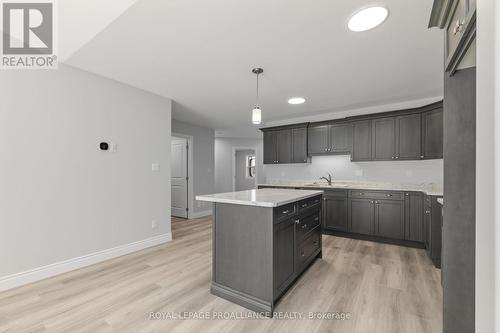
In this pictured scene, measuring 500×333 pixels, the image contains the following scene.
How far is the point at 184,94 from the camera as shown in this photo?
3.70 meters

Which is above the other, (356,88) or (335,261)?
(356,88)

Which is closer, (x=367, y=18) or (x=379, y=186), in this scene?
(x=367, y=18)

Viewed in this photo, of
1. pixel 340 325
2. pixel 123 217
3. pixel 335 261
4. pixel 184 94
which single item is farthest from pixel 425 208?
pixel 123 217

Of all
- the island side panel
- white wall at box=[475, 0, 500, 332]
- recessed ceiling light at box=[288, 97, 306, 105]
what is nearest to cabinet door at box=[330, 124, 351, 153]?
recessed ceiling light at box=[288, 97, 306, 105]

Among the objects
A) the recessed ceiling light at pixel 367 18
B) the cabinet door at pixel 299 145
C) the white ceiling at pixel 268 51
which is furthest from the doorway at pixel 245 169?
the recessed ceiling light at pixel 367 18

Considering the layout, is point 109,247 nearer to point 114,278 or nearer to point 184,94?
point 114,278

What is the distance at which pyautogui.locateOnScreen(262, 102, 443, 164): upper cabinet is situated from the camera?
371 cm

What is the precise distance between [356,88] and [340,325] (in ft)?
10.1

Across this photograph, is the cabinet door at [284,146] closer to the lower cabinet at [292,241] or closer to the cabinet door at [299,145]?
the cabinet door at [299,145]

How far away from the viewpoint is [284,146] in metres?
5.39

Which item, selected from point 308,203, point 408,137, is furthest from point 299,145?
point 308,203

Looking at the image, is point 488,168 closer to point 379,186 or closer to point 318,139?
point 379,186

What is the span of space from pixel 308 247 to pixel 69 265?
9.43 ft

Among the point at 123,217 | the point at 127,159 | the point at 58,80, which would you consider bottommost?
the point at 123,217
